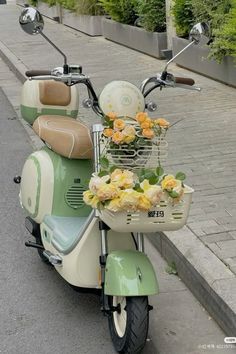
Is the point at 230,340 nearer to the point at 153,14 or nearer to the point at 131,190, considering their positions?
the point at 131,190

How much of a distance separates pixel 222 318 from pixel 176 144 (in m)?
3.30

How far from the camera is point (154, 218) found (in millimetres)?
2969

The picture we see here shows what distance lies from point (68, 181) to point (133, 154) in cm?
83

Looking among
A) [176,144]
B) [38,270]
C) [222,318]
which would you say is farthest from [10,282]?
[176,144]

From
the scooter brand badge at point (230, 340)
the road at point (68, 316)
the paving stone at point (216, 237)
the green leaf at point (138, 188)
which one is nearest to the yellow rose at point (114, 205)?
the green leaf at point (138, 188)

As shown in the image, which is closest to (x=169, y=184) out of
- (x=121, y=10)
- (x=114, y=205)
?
(x=114, y=205)

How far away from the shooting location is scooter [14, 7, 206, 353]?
3.04 m

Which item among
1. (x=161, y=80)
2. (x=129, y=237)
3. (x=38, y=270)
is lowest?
(x=38, y=270)

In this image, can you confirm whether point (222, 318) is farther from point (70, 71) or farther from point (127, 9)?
point (127, 9)

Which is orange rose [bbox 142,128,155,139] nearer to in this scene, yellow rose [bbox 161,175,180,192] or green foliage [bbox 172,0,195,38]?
yellow rose [bbox 161,175,180,192]

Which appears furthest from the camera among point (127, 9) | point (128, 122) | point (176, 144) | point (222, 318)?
point (127, 9)

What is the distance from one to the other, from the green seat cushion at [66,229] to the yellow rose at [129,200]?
0.48 meters

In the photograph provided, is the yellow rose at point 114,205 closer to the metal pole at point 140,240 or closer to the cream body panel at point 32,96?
the metal pole at point 140,240

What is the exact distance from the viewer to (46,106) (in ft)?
13.5
